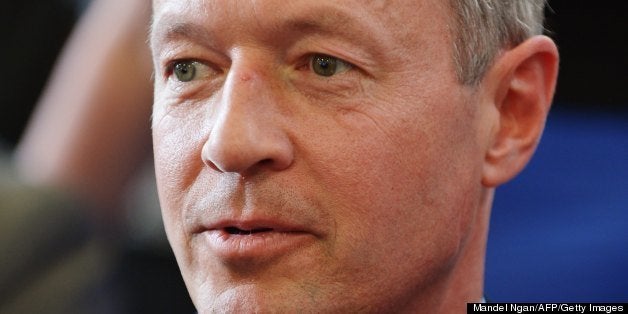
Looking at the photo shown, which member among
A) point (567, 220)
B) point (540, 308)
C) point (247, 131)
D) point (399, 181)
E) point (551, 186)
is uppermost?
point (247, 131)

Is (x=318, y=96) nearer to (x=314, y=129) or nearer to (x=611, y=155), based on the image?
(x=314, y=129)

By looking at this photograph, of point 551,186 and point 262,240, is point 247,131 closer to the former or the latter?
point 262,240

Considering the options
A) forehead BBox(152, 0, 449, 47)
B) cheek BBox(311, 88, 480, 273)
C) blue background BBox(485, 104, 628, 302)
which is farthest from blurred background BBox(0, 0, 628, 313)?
cheek BBox(311, 88, 480, 273)

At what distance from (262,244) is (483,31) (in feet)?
2.34

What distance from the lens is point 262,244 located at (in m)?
2.13

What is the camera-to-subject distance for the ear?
241cm

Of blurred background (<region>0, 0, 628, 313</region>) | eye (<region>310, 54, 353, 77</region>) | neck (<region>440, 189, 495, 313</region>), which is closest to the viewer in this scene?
eye (<region>310, 54, 353, 77</region>)

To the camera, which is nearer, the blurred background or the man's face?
the man's face

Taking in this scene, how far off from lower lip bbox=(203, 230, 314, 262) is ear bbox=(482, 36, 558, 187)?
0.53 meters

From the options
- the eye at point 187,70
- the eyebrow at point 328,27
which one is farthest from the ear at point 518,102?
the eye at point 187,70

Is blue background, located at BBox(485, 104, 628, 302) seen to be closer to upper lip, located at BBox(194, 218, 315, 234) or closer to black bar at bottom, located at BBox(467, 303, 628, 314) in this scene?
black bar at bottom, located at BBox(467, 303, 628, 314)

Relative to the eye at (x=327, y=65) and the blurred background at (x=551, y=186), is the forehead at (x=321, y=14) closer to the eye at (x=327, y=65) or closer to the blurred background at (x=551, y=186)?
the eye at (x=327, y=65)

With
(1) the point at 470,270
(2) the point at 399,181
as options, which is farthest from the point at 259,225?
(1) the point at 470,270

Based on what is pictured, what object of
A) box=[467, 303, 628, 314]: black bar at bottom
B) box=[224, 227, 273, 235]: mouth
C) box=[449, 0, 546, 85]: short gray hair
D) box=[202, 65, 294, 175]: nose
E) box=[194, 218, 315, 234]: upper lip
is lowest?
box=[467, 303, 628, 314]: black bar at bottom
